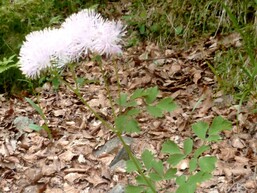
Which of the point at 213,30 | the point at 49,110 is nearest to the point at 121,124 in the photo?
the point at 49,110

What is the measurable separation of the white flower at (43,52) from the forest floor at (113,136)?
1.40m

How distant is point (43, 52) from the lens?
1280 millimetres

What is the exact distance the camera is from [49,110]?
149 inches

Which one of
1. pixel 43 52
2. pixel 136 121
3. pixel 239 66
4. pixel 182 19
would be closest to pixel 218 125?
pixel 136 121

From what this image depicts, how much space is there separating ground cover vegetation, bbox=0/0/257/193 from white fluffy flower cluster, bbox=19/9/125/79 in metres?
0.22

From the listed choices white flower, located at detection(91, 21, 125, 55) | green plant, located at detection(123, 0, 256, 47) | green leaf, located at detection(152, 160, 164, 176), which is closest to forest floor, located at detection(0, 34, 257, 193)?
green plant, located at detection(123, 0, 256, 47)

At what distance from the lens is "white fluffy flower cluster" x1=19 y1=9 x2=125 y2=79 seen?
126 cm

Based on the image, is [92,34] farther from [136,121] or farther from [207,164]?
[207,164]

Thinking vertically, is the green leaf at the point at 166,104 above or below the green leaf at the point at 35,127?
above

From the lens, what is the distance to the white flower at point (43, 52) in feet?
4.18

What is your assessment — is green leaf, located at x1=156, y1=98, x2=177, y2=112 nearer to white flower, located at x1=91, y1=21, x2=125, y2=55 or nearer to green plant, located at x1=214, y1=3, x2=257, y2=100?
white flower, located at x1=91, y1=21, x2=125, y2=55

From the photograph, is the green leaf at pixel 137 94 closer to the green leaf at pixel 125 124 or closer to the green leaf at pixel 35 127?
the green leaf at pixel 125 124

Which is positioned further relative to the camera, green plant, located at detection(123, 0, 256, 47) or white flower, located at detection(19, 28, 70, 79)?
green plant, located at detection(123, 0, 256, 47)

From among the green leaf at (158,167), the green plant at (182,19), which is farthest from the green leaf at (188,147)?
the green plant at (182,19)
